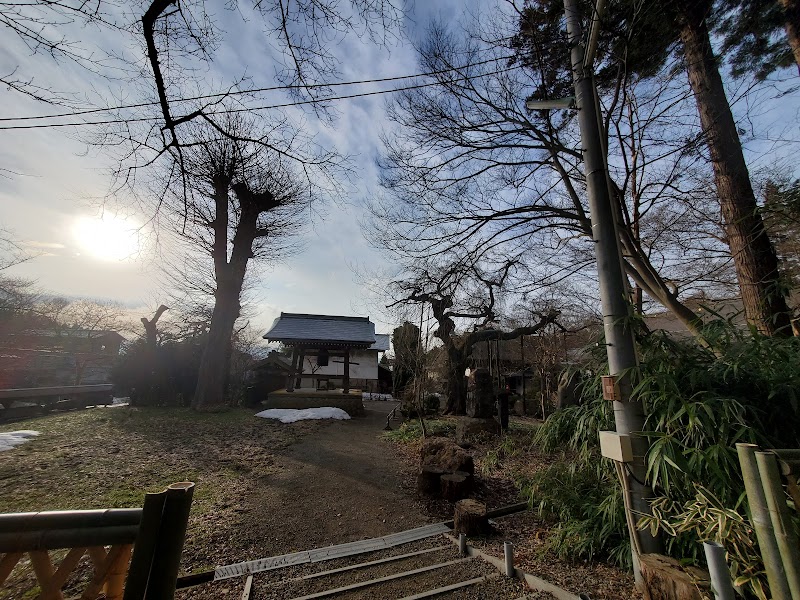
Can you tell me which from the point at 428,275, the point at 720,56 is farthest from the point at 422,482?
the point at 720,56

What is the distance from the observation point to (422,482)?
4.47 metres

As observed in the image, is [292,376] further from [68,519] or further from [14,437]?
[68,519]

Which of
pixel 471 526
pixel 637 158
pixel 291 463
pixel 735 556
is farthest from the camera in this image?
pixel 291 463

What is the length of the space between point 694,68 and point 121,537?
7.14 m

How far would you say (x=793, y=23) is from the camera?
3.90 m

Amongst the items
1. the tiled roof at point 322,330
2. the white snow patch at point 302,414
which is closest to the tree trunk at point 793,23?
the tiled roof at point 322,330

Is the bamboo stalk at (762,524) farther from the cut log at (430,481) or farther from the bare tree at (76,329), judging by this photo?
the bare tree at (76,329)

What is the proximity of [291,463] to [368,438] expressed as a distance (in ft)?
9.31

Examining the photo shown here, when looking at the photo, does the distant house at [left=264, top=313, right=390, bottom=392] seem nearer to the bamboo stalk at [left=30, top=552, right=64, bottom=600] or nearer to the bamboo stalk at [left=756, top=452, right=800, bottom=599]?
the bamboo stalk at [left=30, top=552, right=64, bottom=600]

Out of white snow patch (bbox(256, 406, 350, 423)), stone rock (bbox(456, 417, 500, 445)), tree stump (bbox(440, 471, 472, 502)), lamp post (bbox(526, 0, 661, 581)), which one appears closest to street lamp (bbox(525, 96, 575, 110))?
lamp post (bbox(526, 0, 661, 581))

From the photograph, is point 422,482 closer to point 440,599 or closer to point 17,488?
point 440,599

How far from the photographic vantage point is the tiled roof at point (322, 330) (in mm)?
Answer: 12234

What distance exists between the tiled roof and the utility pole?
10.7m

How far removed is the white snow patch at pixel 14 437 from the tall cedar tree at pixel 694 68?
10.2m
